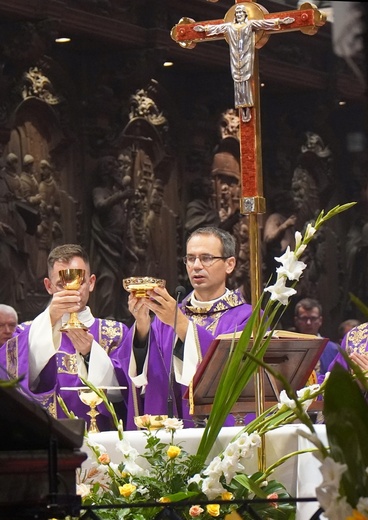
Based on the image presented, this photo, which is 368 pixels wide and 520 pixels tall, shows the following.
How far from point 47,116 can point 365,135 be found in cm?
510

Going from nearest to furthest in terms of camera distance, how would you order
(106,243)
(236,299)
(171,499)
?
(171,499) < (236,299) < (106,243)

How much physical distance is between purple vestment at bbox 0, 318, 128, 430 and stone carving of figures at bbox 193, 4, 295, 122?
5.07 ft

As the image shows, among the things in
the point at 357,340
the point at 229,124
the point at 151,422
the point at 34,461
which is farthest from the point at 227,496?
the point at 229,124

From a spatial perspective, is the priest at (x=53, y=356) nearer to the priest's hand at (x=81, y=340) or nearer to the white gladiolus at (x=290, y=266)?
the priest's hand at (x=81, y=340)

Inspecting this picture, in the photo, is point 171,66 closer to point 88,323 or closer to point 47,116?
point 47,116

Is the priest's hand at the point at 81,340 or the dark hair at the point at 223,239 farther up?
the dark hair at the point at 223,239

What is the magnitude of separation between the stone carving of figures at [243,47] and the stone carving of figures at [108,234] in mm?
6588

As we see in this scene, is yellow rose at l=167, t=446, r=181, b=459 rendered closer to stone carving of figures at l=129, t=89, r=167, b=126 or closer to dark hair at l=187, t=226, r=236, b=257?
dark hair at l=187, t=226, r=236, b=257

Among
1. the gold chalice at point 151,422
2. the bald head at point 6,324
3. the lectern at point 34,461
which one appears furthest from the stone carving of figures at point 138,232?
the lectern at point 34,461

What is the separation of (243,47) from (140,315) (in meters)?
1.51

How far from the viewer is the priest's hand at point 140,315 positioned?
527cm

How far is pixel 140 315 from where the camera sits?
556cm

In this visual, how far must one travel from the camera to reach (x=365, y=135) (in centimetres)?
1466

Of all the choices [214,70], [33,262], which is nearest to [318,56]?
[214,70]
